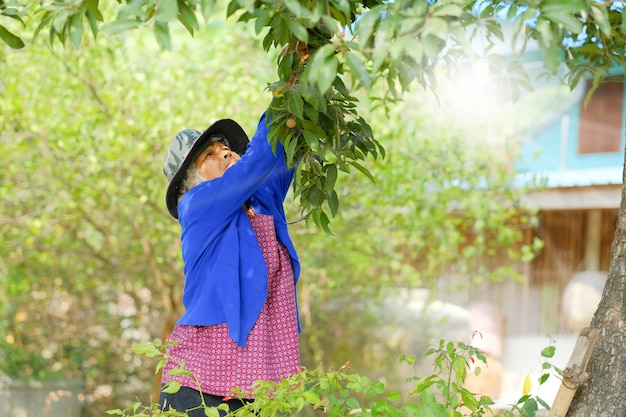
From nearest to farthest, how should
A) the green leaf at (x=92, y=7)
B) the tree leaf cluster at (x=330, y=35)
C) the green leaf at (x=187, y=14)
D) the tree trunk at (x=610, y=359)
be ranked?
the tree leaf cluster at (x=330, y=35) → the green leaf at (x=187, y=14) → the green leaf at (x=92, y=7) → the tree trunk at (x=610, y=359)

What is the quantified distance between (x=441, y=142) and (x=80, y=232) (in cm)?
269

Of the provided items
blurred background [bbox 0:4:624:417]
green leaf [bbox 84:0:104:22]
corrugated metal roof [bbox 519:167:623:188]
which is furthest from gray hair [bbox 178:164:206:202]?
corrugated metal roof [bbox 519:167:623:188]

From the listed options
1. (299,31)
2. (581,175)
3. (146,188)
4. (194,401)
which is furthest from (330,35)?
(581,175)

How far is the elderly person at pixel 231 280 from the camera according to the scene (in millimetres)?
2189

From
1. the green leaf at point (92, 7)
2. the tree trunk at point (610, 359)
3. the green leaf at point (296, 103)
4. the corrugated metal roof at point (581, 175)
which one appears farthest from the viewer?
the corrugated metal roof at point (581, 175)

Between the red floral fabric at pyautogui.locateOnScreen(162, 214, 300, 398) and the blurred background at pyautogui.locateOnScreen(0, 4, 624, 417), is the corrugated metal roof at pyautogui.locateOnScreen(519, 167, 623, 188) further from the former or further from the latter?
the red floral fabric at pyautogui.locateOnScreen(162, 214, 300, 398)

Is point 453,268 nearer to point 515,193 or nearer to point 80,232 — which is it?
point 515,193

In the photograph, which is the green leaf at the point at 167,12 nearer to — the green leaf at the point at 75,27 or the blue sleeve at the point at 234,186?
the green leaf at the point at 75,27

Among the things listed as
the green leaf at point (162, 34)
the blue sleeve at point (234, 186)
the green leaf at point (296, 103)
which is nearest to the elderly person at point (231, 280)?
the blue sleeve at point (234, 186)

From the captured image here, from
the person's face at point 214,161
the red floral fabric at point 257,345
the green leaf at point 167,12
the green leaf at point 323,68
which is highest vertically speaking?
the green leaf at point 167,12

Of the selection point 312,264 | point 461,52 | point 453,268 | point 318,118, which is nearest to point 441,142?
point 312,264

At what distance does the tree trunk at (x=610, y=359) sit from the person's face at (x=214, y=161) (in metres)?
1.15

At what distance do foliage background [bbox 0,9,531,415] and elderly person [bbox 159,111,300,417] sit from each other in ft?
4.65

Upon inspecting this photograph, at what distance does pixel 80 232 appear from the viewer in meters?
5.68
